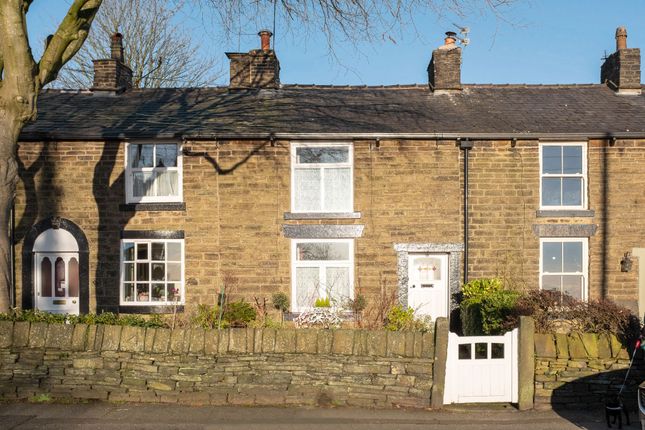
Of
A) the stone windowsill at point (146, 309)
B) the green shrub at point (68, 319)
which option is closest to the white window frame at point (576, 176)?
the stone windowsill at point (146, 309)

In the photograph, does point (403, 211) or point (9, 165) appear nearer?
point (9, 165)

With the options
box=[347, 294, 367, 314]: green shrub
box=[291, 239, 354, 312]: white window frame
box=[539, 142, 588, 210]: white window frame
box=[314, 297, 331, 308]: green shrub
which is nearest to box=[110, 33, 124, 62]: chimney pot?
box=[291, 239, 354, 312]: white window frame

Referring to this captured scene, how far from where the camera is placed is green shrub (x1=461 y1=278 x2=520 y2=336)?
11664mm

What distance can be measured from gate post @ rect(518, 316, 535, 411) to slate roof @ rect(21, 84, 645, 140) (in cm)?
673

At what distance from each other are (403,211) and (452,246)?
4.66 ft

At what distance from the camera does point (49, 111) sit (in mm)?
16281

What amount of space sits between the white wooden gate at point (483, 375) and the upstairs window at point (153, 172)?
8.42 m

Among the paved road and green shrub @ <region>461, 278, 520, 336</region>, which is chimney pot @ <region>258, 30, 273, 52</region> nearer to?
green shrub @ <region>461, 278, 520, 336</region>

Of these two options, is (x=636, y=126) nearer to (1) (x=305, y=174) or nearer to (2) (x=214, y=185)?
(1) (x=305, y=174)

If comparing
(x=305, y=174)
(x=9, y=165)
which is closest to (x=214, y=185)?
(x=305, y=174)

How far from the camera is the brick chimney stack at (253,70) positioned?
17672mm

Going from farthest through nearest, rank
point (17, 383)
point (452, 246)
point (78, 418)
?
point (452, 246)
point (17, 383)
point (78, 418)

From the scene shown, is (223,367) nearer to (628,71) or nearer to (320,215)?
(320,215)

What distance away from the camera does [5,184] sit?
960cm
